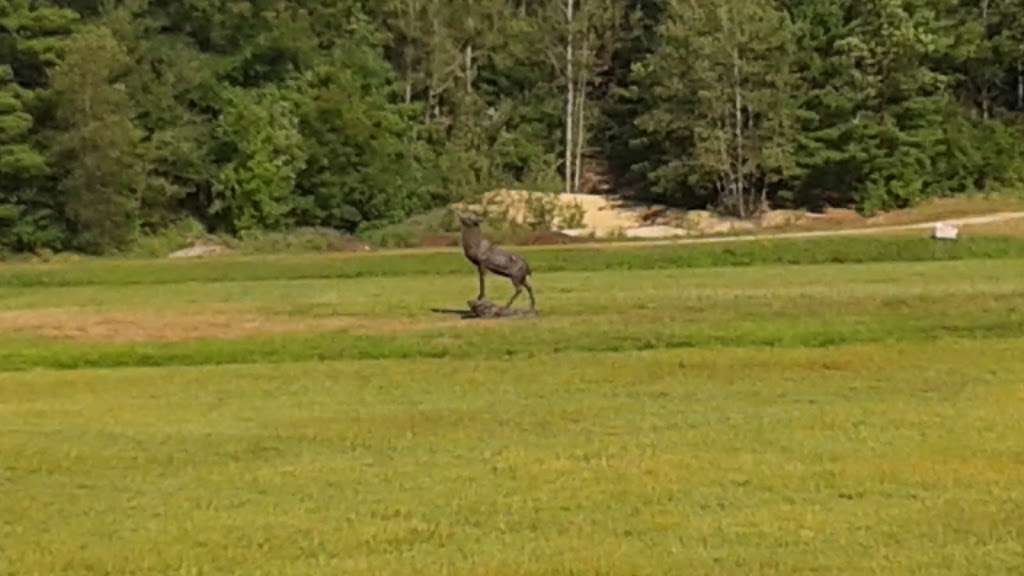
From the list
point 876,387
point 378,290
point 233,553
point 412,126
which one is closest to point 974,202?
point 412,126

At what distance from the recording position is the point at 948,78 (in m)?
56.3

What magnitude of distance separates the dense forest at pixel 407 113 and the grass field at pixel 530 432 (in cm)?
2387

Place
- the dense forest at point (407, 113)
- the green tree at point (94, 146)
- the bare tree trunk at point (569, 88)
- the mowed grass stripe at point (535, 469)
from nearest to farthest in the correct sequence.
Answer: the mowed grass stripe at point (535, 469) → the green tree at point (94, 146) → the dense forest at point (407, 113) → the bare tree trunk at point (569, 88)

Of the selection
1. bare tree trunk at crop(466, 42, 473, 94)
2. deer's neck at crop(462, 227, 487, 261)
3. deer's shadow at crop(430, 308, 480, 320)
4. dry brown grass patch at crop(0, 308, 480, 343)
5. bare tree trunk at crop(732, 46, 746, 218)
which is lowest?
dry brown grass patch at crop(0, 308, 480, 343)

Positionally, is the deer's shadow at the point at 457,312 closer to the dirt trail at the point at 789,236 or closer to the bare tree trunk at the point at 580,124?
the dirt trail at the point at 789,236

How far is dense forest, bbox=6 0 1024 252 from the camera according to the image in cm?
5075

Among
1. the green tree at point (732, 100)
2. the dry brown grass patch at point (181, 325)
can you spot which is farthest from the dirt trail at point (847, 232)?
the dry brown grass patch at point (181, 325)

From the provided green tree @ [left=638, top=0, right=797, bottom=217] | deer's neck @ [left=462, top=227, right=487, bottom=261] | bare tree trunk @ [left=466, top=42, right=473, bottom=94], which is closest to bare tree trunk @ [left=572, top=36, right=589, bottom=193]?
bare tree trunk @ [left=466, top=42, right=473, bottom=94]

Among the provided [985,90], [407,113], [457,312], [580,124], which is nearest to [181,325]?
[457,312]

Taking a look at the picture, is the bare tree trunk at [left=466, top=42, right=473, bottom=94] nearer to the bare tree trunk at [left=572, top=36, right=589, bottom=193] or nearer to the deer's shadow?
the bare tree trunk at [left=572, top=36, right=589, bottom=193]

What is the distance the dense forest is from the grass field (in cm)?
2387

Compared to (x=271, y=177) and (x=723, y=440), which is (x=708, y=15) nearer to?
(x=271, y=177)

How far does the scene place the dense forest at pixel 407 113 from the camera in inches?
1998

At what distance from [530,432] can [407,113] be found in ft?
149
